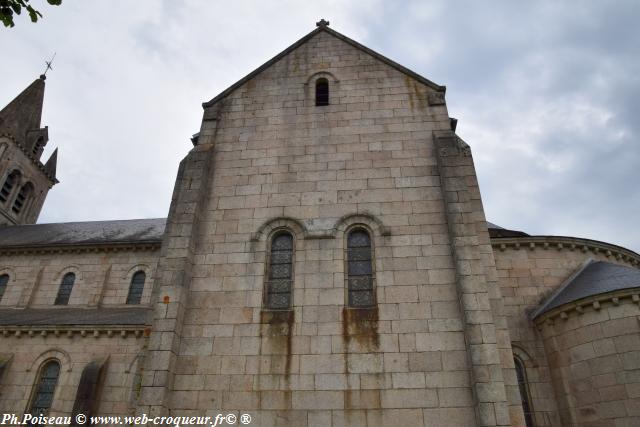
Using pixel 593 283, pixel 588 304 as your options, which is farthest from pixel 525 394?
pixel 593 283

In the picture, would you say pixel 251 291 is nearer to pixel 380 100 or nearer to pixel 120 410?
pixel 380 100

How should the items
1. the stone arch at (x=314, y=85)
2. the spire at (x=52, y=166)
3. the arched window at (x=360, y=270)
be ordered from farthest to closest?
the spire at (x=52, y=166) → the stone arch at (x=314, y=85) → the arched window at (x=360, y=270)

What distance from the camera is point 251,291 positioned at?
25.8 ft

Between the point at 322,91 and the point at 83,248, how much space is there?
16.4 meters

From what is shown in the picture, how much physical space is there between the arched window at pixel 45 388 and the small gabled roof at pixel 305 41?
11.6 meters

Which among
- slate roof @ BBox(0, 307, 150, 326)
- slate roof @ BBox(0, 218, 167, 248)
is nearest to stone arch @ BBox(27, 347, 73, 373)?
slate roof @ BBox(0, 307, 150, 326)

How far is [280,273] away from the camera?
8.12 m

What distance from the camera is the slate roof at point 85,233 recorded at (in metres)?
21.1

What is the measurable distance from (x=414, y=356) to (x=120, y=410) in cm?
1139

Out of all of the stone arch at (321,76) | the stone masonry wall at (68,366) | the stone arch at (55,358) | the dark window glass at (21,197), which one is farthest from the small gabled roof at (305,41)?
the dark window glass at (21,197)

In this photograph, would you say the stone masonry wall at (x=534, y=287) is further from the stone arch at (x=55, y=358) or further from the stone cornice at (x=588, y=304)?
the stone arch at (x=55, y=358)

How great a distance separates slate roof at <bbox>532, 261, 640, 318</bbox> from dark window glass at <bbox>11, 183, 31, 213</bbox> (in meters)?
37.0

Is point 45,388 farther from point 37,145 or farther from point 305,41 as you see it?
point 37,145

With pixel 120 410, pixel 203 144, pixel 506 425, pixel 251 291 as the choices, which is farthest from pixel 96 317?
pixel 506 425
